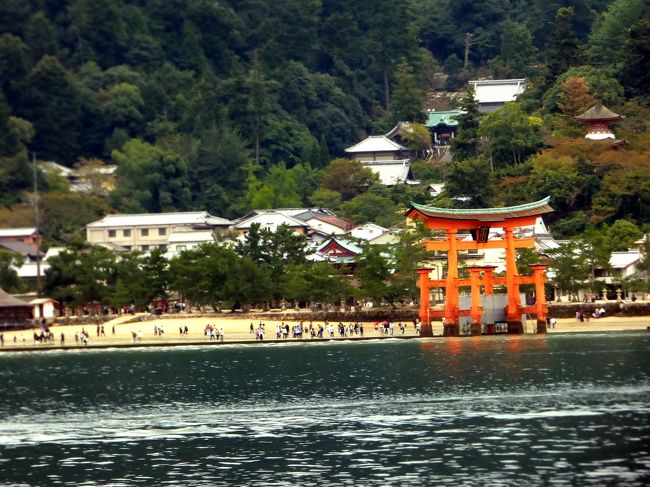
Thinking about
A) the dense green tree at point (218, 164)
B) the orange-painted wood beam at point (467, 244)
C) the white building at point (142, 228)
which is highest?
the dense green tree at point (218, 164)

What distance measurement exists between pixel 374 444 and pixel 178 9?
3364 inches

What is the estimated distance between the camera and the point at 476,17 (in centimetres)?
13200

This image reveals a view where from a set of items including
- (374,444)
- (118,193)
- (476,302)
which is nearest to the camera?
(374,444)

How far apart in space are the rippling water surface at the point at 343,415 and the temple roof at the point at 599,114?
22337 millimetres

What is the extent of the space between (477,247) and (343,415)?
22.0m

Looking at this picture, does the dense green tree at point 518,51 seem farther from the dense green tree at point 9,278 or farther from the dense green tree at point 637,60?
the dense green tree at point 9,278

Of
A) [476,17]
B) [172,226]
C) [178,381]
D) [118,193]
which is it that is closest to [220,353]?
[178,381]

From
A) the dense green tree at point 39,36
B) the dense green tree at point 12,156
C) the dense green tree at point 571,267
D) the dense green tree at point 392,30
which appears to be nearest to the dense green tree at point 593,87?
the dense green tree at point 571,267

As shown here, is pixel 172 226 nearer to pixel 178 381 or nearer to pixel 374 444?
pixel 178 381

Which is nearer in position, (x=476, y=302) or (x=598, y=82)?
(x=476, y=302)

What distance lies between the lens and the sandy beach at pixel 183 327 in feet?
234

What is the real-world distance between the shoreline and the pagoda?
17016 mm

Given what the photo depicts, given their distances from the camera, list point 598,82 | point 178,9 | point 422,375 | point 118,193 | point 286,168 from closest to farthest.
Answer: point 422,375 → point 598,82 → point 118,193 → point 286,168 → point 178,9

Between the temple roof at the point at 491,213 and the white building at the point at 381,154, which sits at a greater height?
the white building at the point at 381,154
